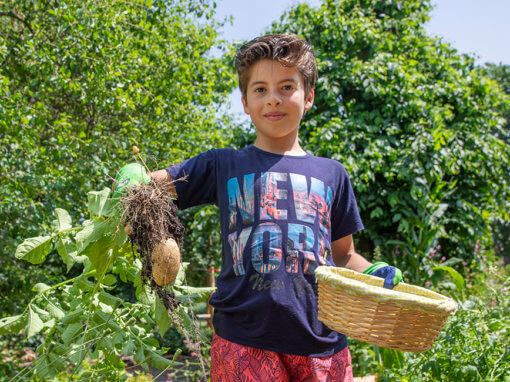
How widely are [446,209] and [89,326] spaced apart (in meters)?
4.66

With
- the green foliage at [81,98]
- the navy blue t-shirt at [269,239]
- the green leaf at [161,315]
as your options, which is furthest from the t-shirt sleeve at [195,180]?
the green foliage at [81,98]

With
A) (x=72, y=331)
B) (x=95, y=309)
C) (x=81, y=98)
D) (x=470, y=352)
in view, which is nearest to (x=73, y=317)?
(x=72, y=331)

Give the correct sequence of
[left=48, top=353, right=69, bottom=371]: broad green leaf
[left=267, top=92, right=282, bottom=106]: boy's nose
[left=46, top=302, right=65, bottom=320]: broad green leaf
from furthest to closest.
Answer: [left=46, top=302, right=65, bottom=320]: broad green leaf → [left=48, top=353, right=69, bottom=371]: broad green leaf → [left=267, top=92, right=282, bottom=106]: boy's nose

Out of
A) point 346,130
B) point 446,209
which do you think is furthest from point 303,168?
point 446,209

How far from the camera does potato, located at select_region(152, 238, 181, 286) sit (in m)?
1.38

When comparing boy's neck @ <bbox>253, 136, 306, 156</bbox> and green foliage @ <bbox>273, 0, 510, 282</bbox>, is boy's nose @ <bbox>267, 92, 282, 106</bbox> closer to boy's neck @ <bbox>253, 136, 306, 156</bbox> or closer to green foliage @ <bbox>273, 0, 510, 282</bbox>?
boy's neck @ <bbox>253, 136, 306, 156</bbox>

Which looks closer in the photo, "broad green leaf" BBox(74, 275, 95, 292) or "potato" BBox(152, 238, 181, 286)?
"potato" BBox(152, 238, 181, 286)

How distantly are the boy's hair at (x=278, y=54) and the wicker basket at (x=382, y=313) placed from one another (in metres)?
0.73

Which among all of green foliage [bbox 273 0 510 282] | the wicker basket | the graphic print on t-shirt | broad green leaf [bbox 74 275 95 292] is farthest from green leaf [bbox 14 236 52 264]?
green foliage [bbox 273 0 510 282]

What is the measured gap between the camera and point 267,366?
4.55 feet

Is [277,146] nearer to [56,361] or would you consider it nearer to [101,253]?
[101,253]

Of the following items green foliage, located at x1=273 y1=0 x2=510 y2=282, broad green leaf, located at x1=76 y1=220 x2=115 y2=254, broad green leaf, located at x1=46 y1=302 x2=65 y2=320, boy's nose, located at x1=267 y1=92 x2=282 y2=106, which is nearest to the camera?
broad green leaf, located at x1=76 y1=220 x2=115 y2=254

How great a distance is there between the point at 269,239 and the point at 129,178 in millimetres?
462

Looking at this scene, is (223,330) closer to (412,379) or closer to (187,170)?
(187,170)
